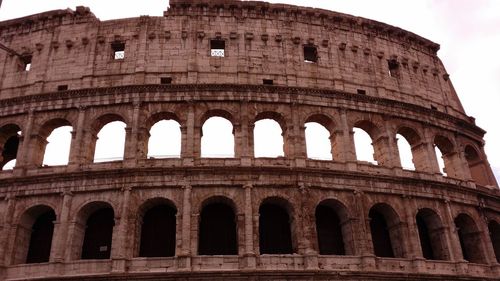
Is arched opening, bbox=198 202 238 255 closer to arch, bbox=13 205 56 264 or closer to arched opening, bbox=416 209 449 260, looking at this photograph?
arch, bbox=13 205 56 264

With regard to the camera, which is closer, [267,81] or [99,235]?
[99,235]

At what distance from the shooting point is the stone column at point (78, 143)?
1892 cm

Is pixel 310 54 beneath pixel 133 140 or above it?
above

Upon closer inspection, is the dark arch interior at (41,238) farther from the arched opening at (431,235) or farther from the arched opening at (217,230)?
the arched opening at (431,235)

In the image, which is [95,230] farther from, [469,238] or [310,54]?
[469,238]

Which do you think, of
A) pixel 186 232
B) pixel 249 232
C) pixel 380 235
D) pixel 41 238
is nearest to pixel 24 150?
pixel 41 238

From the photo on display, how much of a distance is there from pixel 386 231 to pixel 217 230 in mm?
7785

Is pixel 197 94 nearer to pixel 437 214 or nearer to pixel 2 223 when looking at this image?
pixel 2 223

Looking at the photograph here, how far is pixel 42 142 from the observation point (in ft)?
66.9

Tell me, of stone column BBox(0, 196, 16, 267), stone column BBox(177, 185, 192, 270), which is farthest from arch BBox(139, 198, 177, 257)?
stone column BBox(0, 196, 16, 267)

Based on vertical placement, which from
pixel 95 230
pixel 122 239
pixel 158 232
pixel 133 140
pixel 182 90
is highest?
pixel 182 90

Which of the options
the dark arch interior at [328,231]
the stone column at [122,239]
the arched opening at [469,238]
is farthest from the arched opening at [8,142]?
the arched opening at [469,238]

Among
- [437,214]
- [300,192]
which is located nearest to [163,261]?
[300,192]

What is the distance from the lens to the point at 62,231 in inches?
687
